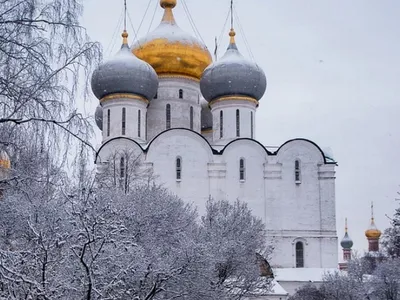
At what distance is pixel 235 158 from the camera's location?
108 ft

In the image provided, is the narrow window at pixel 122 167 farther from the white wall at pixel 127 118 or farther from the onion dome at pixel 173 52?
the onion dome at pixel 173 52

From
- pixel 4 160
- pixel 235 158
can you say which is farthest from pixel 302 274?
pixel 4 160

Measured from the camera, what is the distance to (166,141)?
3306cm

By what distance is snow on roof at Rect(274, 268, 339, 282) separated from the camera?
31.7 m

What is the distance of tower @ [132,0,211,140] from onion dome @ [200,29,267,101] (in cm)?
191

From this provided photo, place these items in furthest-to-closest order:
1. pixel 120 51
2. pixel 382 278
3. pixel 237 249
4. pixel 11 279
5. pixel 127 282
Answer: pixel 120 51 → pixel 382 278 → pixel 237 249 → pixel 127 282 → pixel 11 279

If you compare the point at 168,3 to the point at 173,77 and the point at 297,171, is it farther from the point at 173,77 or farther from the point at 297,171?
the point at 297,171

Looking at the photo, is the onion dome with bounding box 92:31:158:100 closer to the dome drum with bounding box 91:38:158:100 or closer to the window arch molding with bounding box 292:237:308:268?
the dome drum with bounding box 91:38:158:100

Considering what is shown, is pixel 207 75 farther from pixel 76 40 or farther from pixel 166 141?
pixel 76 40

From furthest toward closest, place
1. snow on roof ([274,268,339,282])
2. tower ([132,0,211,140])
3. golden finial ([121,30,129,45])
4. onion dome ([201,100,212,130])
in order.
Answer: onion dome ([201,100,212,130])
tower ([132,0,211,140])
golden finial ([121,30,129,45])
snow on roof ([274,268,339,282])

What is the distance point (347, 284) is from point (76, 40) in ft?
75.6

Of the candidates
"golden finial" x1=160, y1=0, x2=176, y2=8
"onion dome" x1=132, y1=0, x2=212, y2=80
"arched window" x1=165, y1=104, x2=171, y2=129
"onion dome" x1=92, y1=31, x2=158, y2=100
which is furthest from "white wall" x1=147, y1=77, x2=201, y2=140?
"golden finial" x1=160, y1=0, x2=176, y2=8

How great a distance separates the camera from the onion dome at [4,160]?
9242 millimetres

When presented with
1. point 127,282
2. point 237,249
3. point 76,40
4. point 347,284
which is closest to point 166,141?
point 347,284
